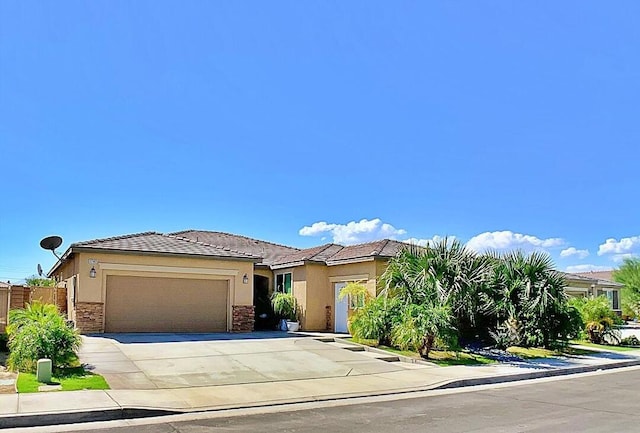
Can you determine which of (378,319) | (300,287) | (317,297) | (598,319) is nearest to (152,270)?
(300,287)

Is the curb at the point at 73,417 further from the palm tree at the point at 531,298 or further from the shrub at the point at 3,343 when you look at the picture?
the palm tree at the point at 531,298

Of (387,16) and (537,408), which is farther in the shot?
(387,16)

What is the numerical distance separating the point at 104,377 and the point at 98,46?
8.57 m

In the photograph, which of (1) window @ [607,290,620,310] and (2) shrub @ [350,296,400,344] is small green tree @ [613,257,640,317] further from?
(2) shrub @ [350,296,400,344]

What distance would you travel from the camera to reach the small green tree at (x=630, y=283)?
136 ft

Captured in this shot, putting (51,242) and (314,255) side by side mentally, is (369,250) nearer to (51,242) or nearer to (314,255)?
(314,255)

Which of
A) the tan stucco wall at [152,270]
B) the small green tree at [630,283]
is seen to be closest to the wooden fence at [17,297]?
the tan stucco wall at [152,270]

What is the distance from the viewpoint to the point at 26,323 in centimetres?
1305

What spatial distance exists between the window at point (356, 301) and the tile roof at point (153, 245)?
4.27m

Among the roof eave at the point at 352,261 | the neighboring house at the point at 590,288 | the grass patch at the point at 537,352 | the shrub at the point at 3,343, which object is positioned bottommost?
the grass patch at the point at 537,352

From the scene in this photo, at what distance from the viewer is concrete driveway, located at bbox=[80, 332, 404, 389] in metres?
12.5

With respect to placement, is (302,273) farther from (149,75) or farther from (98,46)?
(98,46)

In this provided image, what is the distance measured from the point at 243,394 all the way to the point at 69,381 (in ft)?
11.3

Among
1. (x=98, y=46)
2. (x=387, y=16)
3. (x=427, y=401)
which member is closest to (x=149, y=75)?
(x=98, y=46)
